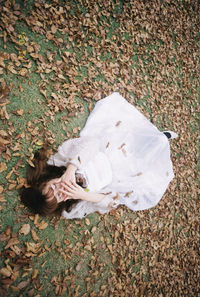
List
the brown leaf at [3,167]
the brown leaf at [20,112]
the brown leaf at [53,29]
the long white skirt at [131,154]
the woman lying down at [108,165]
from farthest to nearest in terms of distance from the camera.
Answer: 1. the brown leaf at [53,29]
2. the long white skirt at [131,154]
3. the brown leaf at [20,112]
4. the brown leaf at [3,167]
5. the woman lying down at [108,165]

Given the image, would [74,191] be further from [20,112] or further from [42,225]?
[20,112]

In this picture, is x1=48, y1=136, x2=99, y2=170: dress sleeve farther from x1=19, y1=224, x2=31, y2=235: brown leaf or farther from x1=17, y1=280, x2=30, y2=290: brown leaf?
x1=17, y1=280, x2=30, y2=290: brown leaf

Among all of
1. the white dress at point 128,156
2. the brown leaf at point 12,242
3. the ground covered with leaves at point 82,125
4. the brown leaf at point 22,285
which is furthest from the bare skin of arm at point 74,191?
the brown leaf at point 22,285

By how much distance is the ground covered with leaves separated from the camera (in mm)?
3062

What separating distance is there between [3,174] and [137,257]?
301 centimetres

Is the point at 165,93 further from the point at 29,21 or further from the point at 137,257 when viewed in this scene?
the point at 137,257

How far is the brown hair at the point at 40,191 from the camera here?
2568 millimetres

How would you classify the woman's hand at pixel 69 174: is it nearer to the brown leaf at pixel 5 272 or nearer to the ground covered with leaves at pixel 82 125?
the ground covered with leaves at pixel 82 125

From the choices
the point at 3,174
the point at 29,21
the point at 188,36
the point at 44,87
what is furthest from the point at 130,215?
the point at 188,36

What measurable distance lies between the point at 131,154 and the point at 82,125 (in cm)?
110

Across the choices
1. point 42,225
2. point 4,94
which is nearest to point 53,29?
point 4,94

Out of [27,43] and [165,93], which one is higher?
[27,43]

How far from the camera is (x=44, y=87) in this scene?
3.53 metres

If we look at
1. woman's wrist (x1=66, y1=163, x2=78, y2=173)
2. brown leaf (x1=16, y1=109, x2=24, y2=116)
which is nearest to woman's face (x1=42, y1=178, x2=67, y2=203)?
woman's wrist (x1=66, y1=163, x2=78, y2=173)
